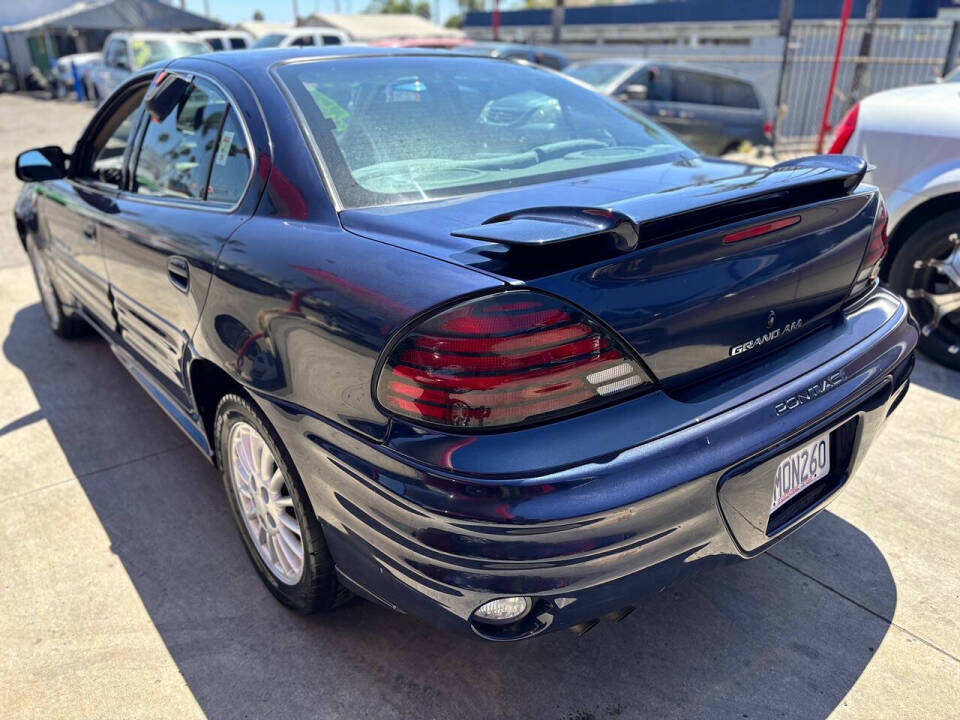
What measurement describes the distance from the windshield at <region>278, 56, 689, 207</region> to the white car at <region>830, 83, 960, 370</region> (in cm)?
170

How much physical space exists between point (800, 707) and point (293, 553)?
1439 mm

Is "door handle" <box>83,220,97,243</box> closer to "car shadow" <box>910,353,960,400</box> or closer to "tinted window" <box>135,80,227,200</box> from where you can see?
"tinted window" <box>135,80,227,200</box>

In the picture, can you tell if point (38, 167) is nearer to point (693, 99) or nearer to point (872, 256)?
point (872, 256)

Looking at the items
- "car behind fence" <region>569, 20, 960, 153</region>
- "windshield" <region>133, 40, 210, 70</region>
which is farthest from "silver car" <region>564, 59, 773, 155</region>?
"windshield" <region>133, 40, 210, 70</region>

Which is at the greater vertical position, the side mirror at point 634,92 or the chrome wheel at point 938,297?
the side mirror at point 634,92

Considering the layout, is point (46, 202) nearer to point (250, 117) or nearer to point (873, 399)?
point (250, 117)

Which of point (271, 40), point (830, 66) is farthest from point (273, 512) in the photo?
point (271, 40)

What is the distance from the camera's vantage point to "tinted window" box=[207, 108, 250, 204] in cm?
237

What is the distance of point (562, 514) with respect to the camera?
60.9 inches

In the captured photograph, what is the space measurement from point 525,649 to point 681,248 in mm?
1226

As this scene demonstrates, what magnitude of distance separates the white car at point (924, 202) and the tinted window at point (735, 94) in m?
6.47

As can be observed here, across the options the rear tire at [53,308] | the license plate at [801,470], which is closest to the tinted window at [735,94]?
the rear tire at [53,308]

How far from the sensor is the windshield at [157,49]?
17.1 meters

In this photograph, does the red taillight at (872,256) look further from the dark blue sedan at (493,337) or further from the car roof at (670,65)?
the car roof at (670,65)
